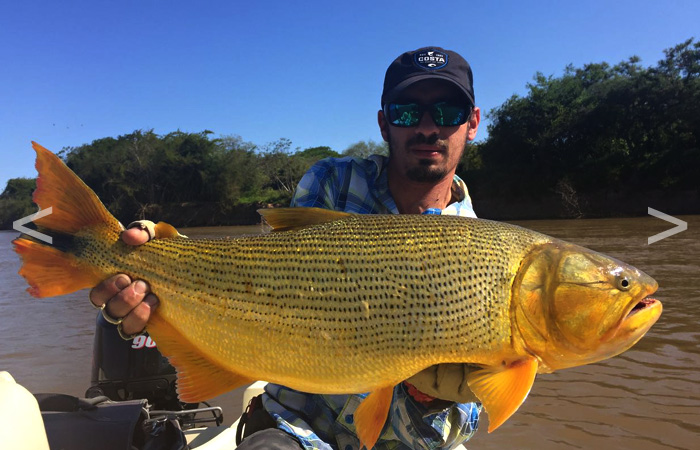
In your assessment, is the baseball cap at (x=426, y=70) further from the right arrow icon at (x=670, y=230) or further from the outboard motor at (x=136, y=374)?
the right arrow icon at (x=670, y=230)

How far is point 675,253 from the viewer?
1662cm

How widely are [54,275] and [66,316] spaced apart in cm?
1158

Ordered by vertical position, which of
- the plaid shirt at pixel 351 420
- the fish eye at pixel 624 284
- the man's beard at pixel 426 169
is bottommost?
the plaid shirt at pixel 351 420

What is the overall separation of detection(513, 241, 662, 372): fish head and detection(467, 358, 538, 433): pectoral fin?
96 millimetres

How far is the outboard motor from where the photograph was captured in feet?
13.2

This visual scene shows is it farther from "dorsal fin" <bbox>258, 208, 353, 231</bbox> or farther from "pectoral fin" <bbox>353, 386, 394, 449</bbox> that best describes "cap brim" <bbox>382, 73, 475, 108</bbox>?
"pectoral fin" <bbox>353, 386, 394, 449</bbox>

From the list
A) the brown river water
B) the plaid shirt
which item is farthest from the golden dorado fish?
the brown river water

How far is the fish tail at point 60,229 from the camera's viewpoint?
2266 mm

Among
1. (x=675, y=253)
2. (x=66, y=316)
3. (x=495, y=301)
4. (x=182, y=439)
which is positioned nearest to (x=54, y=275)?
(x=182, y=439)

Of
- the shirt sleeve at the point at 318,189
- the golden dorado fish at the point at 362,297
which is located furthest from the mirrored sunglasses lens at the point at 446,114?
the golden dorado fish at the point at 362,297

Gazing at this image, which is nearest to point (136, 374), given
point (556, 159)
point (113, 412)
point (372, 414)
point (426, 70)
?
point (113, 412)

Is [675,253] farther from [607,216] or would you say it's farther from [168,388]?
[607,216]

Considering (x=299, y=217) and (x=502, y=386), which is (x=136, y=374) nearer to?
(x=299, y=217)

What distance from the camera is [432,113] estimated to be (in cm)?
333
